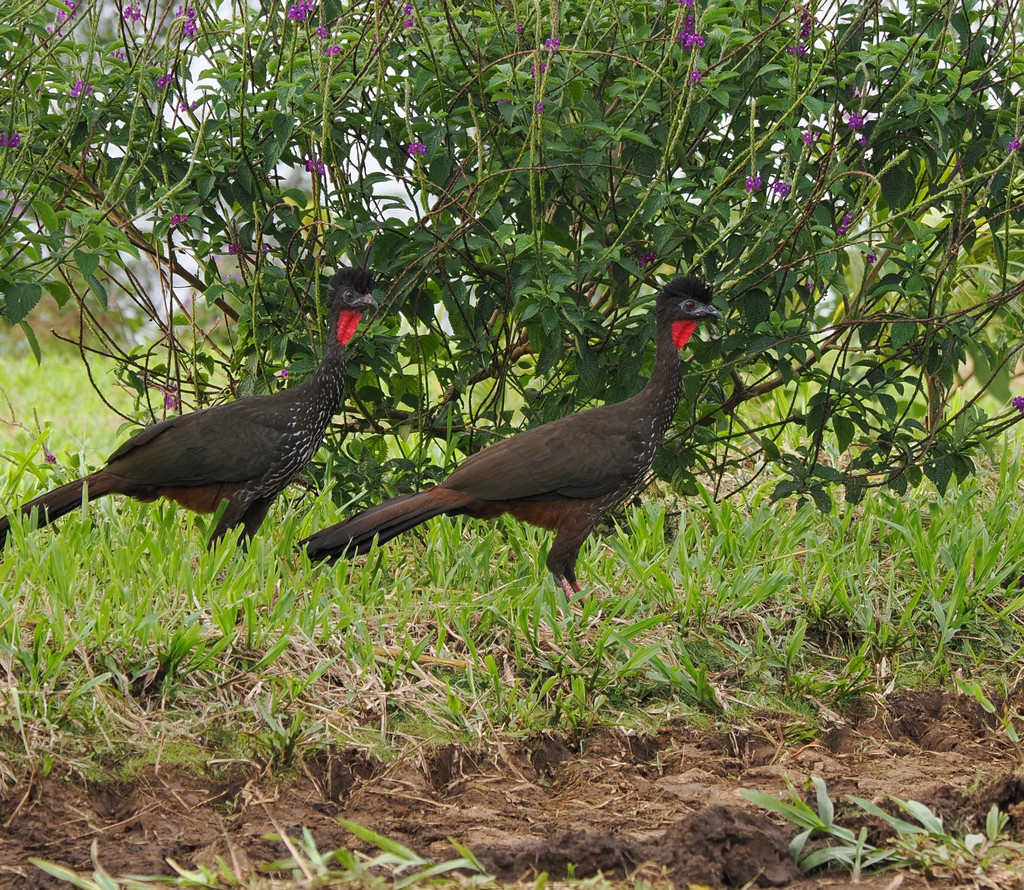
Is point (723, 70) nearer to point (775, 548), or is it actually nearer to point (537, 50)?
point (537, 50)

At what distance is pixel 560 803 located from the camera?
3242 millimetres

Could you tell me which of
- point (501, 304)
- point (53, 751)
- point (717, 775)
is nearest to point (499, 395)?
point (501, 304)

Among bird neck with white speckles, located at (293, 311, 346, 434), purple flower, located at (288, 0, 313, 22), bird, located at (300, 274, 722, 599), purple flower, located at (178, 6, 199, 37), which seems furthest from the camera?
bird neck with white speckles, located at (293, 311, 346, 434)

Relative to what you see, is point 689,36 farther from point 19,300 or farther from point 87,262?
point 19,300

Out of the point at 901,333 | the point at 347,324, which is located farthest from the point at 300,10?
the point at 901,333

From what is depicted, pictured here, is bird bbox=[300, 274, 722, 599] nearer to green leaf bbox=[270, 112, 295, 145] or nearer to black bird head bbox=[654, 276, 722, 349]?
black bird head bbox=[654, 276, 722, 349]

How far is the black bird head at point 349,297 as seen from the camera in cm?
464

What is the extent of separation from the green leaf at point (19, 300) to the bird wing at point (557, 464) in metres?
1.59

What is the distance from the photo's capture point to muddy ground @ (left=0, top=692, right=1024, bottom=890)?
108 inches

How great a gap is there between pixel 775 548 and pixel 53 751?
282 cm

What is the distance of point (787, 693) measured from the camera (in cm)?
391

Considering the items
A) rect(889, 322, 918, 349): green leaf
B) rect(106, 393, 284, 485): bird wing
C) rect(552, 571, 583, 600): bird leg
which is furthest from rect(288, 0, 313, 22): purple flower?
rect(889, 322, 918, 349): green leaf

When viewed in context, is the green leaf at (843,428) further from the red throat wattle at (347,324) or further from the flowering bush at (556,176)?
the red throat wattle at (347,324)

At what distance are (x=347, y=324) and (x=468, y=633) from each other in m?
1.43
